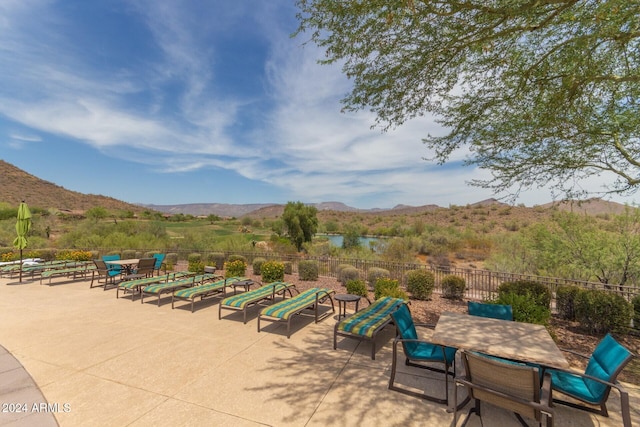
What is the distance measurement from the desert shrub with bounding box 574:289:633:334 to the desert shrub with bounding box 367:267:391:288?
5.08 m

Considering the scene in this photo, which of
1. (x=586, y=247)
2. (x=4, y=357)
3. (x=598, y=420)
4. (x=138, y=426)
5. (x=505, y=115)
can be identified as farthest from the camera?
(x=586, y=247)

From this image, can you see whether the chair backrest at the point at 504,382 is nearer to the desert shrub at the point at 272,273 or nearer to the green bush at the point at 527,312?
the green bush at the point at 527,312

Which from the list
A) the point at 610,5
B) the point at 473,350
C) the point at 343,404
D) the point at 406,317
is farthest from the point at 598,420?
the point at 610,5

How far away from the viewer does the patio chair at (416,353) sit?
3414 mm

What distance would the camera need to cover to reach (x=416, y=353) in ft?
12.5

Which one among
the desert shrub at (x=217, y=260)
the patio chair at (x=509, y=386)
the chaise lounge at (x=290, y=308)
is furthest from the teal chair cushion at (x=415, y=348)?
the desert shrub at (x=217, y=260)

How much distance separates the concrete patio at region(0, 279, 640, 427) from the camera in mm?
3014

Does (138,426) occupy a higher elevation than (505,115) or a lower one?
lower

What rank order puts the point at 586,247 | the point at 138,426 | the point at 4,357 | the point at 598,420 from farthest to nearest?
the point at 586,247, the point at 4,357, the point at 598,420, the point at 138,426

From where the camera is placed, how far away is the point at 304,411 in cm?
310

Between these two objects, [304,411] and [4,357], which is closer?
[304,411]

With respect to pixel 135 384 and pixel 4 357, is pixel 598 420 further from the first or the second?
pixel 4 357

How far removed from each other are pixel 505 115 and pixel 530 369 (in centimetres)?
493

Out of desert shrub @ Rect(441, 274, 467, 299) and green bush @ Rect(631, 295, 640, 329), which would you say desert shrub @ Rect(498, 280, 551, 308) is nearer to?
desert shrub @ Rect(441, 274, 467, 299)
